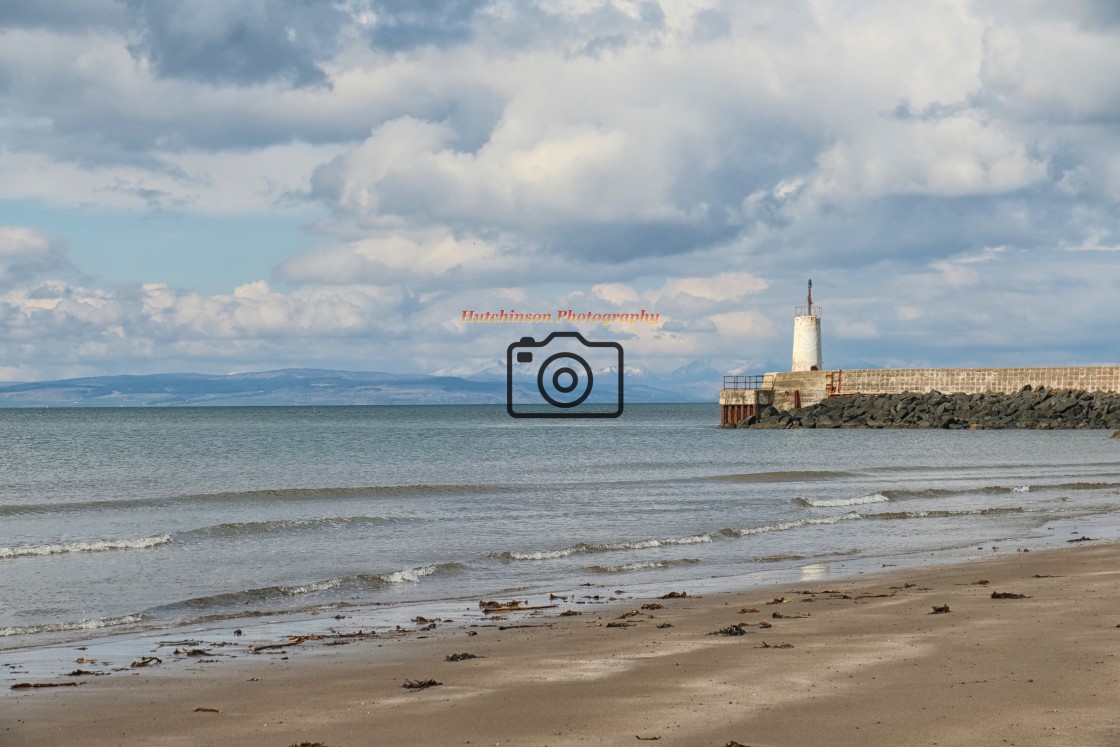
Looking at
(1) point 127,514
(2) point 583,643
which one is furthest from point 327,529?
(2) point 583,643

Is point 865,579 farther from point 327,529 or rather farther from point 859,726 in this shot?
point 327,529

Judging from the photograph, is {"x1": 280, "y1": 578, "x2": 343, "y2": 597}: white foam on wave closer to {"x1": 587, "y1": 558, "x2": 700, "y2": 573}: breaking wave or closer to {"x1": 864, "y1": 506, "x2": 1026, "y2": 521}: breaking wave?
{"x1": 587, "y1": 558, "x2": 700, "y2": 573}: breaking wave

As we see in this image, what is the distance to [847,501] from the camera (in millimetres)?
28641

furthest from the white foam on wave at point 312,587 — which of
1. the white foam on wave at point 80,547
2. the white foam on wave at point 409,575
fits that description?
the white foam on wave at point 80,547

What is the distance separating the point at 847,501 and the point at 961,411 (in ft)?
156

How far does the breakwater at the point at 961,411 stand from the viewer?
69188 millimetres

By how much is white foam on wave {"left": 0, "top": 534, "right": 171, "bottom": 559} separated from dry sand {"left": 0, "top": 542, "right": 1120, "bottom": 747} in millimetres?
9722

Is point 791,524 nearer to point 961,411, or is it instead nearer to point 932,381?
point 961,411

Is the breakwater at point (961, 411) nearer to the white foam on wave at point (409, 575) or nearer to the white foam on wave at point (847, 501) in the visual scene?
the white foam on wave at point (847, 501)

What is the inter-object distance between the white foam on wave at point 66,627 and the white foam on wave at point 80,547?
22.5 feet

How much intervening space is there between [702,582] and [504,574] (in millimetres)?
3020

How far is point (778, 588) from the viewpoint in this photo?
14.7 meters

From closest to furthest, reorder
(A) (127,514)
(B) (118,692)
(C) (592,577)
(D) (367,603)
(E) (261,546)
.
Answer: (B) (118,692) → (D) (367,603) → (C) (592,577) → (E) (261,546) → (A) (127,514)

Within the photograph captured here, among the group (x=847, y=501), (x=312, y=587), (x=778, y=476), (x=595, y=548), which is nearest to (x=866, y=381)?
(x=778, y=476)
